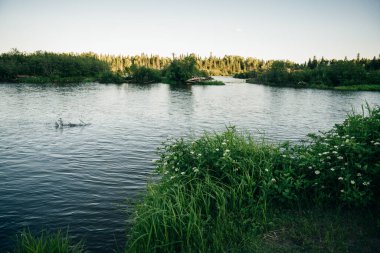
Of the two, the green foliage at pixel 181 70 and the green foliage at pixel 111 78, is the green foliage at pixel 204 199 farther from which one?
the green foliage at pixel 111 78

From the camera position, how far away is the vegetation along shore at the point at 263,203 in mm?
6238

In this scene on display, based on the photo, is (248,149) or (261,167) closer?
(261,167)

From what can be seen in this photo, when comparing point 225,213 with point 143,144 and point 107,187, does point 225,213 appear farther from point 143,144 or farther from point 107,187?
point 143,144

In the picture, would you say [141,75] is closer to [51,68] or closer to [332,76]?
[51,68]

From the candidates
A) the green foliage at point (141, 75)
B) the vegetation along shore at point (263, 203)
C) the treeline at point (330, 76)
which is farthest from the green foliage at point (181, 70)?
the vegetation along shore at point (263, 203)

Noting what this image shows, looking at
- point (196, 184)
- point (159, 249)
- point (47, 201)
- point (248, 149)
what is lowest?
point (47, 201)

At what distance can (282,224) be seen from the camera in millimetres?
6930

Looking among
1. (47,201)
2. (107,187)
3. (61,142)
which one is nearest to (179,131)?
(61,142)

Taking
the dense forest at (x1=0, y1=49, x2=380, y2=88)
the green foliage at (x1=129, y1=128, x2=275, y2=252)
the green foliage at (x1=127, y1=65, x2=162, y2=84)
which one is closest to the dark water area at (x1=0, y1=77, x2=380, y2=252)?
the green foliage at (x1=129, y1=128, x2=275, y2=252)

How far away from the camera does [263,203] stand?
7633 mm

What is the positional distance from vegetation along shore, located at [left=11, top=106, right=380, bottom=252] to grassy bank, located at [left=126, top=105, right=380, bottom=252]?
0.08 feet

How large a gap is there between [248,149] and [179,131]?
49.8 ft

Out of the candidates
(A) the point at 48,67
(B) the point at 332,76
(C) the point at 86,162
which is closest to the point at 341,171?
(C) the point at 86,162

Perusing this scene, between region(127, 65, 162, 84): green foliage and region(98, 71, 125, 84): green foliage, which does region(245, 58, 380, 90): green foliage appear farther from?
region(98, 71, 125, 84): green foliage
